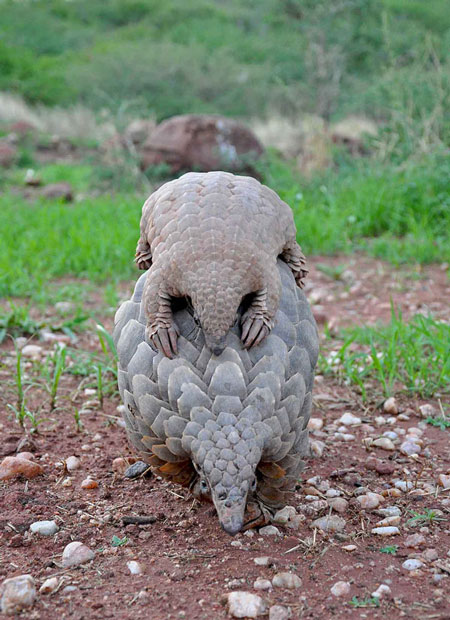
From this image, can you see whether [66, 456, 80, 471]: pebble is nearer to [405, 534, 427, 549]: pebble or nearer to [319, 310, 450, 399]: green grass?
[405, 534, 427, 549]: pebble

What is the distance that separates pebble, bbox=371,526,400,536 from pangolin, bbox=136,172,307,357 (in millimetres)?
993

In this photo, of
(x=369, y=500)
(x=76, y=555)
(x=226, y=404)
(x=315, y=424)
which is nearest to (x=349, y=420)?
(x=315, y=424)

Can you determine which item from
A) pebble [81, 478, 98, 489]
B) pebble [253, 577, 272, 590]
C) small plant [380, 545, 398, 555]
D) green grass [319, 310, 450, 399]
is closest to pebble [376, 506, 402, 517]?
small plant [380, 545, 398, 555]

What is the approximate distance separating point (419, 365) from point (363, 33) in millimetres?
11694

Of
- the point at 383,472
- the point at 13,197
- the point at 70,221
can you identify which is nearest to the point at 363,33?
the point at 13,197

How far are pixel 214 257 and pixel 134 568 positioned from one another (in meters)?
1.17

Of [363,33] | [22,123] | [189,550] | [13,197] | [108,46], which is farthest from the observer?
[108,46]

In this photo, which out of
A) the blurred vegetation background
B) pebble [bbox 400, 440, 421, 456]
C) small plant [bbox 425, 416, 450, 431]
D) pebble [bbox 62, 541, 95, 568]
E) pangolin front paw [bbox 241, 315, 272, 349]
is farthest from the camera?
the blurred vegetation background

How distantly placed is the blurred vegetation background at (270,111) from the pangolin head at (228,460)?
4.05 m

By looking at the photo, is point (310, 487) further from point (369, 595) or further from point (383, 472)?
point (369, 595)

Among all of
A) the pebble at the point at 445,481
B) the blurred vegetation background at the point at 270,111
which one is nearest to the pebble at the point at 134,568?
the pebble at the point at 445,481

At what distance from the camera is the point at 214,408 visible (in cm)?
240

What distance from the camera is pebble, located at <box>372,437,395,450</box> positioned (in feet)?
12.0

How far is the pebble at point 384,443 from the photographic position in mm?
3662
